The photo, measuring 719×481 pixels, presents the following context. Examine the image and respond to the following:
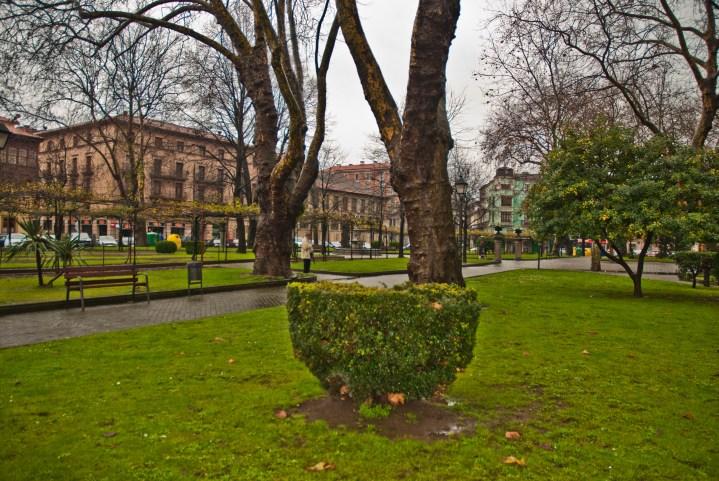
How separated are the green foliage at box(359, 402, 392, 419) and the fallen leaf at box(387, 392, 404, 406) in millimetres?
56

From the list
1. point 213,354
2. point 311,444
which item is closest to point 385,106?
point 213,354

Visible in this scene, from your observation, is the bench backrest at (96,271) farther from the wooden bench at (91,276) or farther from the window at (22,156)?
the window at (22,156)

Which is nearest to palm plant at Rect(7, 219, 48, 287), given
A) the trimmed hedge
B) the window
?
the trimmed hedge

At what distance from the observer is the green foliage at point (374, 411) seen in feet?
12.6

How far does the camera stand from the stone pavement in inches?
295

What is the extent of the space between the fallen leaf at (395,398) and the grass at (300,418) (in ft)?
1.40

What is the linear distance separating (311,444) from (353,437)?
0.31 metres

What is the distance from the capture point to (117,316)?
9.20 m

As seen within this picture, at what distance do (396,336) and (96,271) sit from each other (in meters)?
8.85

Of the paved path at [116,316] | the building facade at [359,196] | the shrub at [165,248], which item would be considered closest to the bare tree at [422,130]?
the paved path at [116,316]

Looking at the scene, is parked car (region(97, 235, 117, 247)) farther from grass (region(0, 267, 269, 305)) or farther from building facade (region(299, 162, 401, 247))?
grass (region(0, 267, 269, 305))

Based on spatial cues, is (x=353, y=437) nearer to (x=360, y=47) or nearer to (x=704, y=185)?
(x=360, y=47)

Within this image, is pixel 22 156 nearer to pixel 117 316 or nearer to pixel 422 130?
pixel 117 316

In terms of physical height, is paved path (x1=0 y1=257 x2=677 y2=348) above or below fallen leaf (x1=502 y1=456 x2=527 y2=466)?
above
